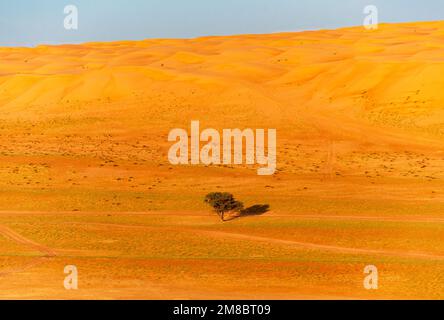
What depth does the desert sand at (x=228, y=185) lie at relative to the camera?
16828 millimetres

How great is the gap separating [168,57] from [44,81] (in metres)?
19.5

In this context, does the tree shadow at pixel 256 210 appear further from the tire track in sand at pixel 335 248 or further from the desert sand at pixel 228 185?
the tire track in sand at pixel 335 248

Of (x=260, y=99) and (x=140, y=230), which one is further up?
(x=260, y=99)

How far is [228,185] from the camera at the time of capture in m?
28.4

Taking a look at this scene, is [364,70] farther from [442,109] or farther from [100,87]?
[100,87]

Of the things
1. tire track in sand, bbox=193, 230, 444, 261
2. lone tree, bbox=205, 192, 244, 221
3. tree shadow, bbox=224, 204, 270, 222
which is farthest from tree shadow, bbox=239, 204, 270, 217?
tire track in sand, bbox=193, 230, 444, 261

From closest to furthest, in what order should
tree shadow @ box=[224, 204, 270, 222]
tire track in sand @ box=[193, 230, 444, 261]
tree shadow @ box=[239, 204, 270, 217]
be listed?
1. tire track in sand @ box=[193, 230, 444, 261]
2. tree shadow @ box=[224, 204, 270, 222]
3. tree shadow @ box=[239, 204, 270, 217]

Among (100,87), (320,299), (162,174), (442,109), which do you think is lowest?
(320,299)

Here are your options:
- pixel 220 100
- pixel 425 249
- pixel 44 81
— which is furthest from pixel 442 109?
pixel 44 81

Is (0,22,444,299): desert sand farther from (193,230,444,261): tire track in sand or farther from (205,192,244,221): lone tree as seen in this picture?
(205,192,244,221): lone tree

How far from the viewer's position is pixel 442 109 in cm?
4488

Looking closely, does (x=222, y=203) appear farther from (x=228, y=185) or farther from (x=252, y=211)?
(x=228, y=185)

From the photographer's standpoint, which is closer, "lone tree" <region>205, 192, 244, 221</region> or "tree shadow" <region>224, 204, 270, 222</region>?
"lone tree" <region>205, 192, 244, 221</region>

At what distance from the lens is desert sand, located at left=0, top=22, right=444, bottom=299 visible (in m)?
16.8
